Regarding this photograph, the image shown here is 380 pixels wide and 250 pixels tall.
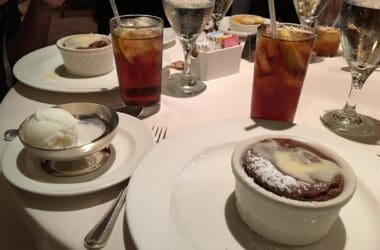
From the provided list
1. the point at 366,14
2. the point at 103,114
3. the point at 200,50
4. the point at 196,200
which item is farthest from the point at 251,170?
the point at 200,50

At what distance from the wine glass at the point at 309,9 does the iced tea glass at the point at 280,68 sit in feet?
1.25

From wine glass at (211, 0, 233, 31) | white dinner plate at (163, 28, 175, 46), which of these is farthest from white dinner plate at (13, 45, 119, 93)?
wine glass at (211, 0, 233, 31)

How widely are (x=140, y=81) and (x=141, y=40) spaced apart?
3.6 inches

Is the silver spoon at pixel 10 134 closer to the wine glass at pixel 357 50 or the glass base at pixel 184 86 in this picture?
the glass base at pixel 184 86

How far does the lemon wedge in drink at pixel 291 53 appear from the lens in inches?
27.1

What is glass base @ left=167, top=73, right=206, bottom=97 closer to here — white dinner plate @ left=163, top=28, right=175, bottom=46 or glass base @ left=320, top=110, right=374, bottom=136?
white dinner plate @ left=163, top=28, right=175, bottom=46

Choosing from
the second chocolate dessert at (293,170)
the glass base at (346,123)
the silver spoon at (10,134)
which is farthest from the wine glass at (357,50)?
the silver spoon at (10,134)

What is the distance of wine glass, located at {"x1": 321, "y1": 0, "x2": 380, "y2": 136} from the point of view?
2.29ft

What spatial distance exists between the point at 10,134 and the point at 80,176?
221mm

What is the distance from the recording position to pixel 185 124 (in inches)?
31.0

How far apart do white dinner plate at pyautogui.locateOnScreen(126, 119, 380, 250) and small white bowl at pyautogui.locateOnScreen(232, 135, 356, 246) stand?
2cm

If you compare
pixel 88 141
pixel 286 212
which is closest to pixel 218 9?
pixel 88 141

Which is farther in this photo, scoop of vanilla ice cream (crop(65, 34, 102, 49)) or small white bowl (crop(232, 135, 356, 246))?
scoop of vanilla ice cream (crop(65, 34, 102, 49))

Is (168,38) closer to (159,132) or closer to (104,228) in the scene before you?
(159,132)
